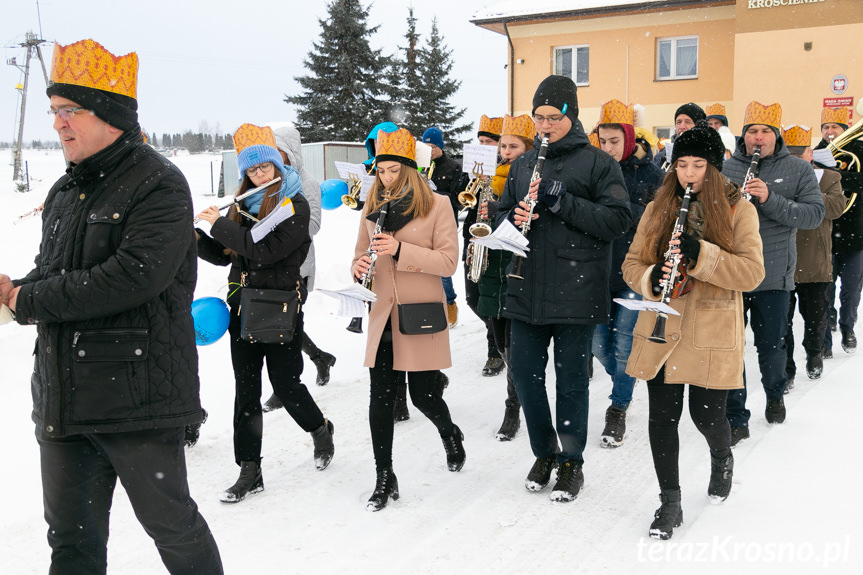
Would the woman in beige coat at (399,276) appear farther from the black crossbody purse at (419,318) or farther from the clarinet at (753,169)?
the clarinet at (753,169)

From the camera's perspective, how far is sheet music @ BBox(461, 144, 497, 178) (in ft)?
18.3

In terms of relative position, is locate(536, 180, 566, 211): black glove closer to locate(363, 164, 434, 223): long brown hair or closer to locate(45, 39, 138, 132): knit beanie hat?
locate(363, 164, 434, 223): long brown hair

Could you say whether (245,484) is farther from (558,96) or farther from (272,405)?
(558,96)

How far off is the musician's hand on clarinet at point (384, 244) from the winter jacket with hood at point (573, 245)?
0.73 m

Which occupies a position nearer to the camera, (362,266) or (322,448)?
(362,266)

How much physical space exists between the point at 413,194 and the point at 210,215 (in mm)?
1110

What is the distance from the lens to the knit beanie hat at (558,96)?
405cm

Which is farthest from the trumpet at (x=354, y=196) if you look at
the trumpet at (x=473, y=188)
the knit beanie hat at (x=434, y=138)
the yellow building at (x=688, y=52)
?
the yellow building at (x=688, y=52)

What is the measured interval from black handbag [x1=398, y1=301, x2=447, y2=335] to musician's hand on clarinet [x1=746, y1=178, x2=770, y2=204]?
2170 mm

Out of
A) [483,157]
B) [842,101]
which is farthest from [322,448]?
[842,101]

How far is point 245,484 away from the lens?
13.6ft

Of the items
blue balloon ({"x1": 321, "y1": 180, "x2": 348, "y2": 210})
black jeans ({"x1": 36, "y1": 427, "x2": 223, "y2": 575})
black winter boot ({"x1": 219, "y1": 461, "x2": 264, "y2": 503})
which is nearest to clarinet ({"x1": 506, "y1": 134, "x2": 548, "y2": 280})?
black winter boot ({"x1": 219, "y1": 461, "x2": 264, "y2": 503})

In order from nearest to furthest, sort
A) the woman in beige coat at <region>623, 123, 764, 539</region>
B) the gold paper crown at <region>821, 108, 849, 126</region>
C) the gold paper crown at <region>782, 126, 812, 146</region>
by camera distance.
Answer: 1. the woman in beige coat at <region>623, 123, 764, 539</region>
2. the gold paper crown at <region>782, 126, 812, 146</region>
3. the gold paper crown at <region>821, 108, 849, 126</region>

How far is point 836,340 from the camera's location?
7.82 meters
